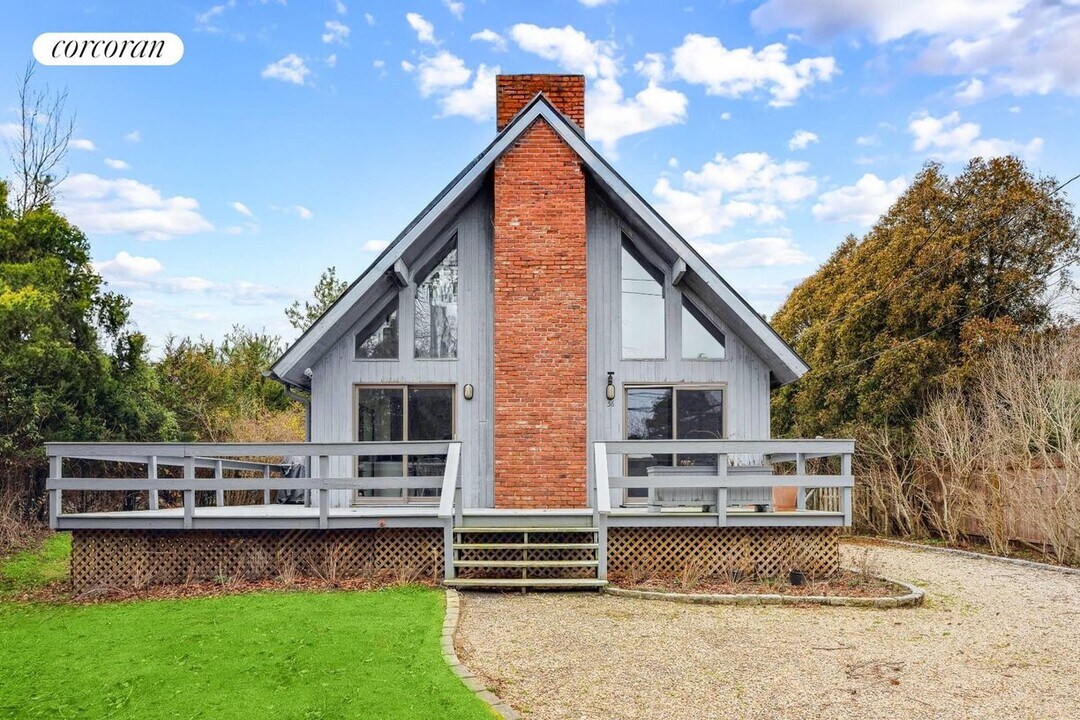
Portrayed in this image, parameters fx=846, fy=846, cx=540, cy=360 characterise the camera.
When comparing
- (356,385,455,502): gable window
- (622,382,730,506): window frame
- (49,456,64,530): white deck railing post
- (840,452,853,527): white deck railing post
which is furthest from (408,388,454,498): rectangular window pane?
(840,452,853,527): white deck railing post

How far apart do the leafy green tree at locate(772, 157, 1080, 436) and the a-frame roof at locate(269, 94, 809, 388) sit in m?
9.39

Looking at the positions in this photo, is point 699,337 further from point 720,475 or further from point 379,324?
point 379,324

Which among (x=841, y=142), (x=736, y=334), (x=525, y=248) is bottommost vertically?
(x=736, y=334)

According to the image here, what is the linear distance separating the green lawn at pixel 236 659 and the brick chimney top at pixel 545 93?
8.00 metres

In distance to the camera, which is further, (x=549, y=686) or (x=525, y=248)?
(x=525, y=248)

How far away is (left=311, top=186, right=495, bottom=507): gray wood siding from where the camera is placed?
12.7 metres

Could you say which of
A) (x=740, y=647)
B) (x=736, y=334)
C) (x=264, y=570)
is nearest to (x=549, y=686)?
(x=740, y=647)

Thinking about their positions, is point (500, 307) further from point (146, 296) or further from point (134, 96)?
point (146, 296)

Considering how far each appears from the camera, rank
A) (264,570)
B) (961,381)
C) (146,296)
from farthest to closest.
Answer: (146,296) < (961,381) < (264,570)

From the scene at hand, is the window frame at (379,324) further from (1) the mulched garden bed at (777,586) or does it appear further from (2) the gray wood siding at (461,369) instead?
(1) the mulched garden bed at (777,586)

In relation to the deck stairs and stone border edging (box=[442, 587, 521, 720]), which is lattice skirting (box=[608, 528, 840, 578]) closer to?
the deck stairs

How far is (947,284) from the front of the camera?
20844 millimetres

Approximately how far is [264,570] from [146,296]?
18289 millimetres

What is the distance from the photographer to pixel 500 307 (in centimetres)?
1225
